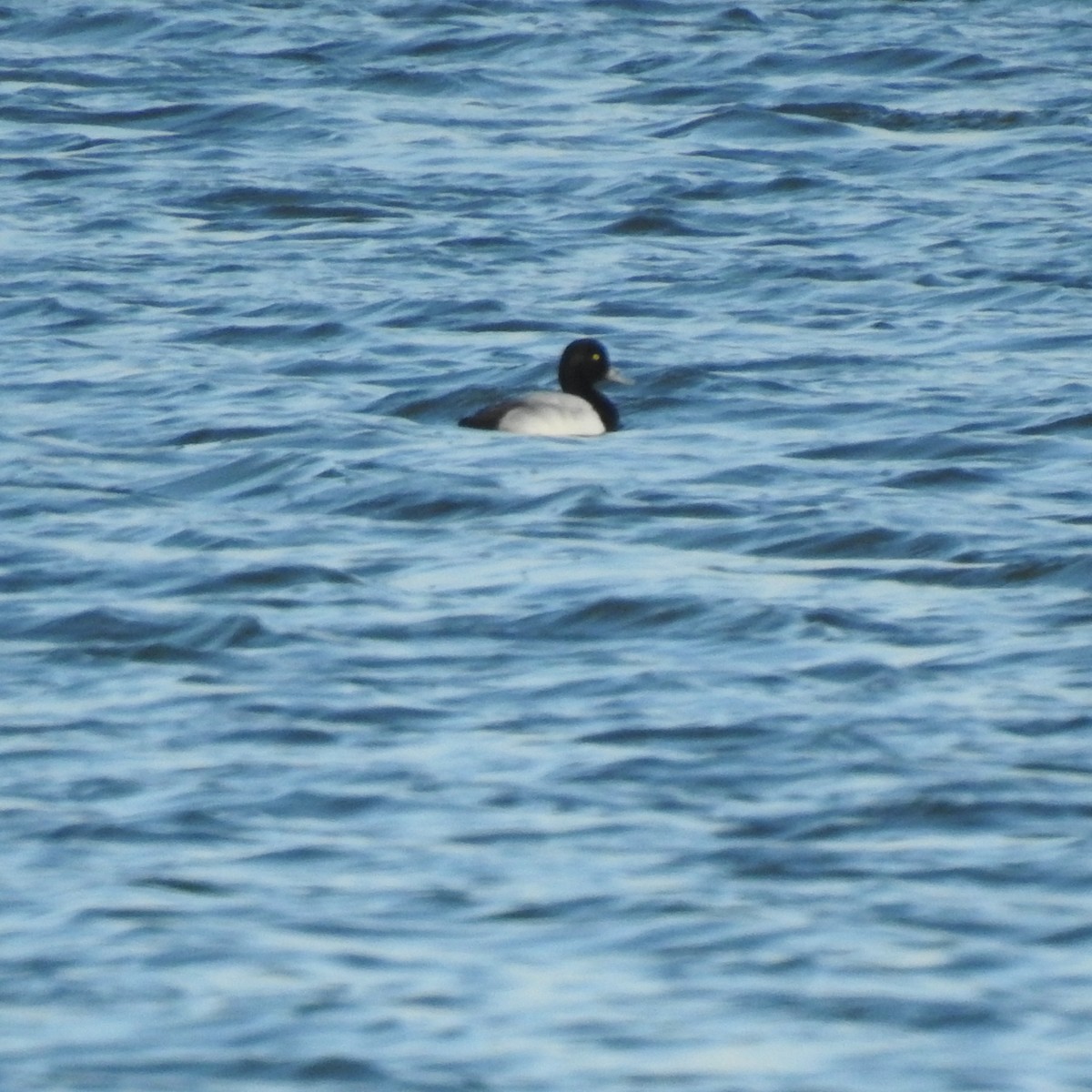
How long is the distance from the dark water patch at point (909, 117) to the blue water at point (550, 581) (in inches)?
2.0

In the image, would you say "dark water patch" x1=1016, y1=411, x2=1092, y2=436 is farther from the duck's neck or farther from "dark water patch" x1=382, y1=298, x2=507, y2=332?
"dark water patch" x1=382, y1=298, x2=507, y2=332

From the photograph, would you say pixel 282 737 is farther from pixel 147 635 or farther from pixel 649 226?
pixel 649 226

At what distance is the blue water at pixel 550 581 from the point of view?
7.48 metres

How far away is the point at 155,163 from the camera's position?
21297 mm

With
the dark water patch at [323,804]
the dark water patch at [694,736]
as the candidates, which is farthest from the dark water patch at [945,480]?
the dark water patch at [323,804]

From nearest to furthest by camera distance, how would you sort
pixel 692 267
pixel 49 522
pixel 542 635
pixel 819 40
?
pixel 542 635 → pixel 49 522 → pixel 692 267 → pixel 819 40

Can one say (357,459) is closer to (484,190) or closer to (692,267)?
(692,267)

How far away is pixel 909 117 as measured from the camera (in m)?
21.9

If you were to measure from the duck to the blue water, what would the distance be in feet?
0.45

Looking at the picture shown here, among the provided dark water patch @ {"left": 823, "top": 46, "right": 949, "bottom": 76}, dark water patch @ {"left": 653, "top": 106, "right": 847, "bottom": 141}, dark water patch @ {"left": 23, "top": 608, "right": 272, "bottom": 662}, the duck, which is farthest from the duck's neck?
dark water patch @ {"left": 823, "top": 46, "right": 949, "bottom": 76}

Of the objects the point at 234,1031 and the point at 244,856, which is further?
the point at 244,856

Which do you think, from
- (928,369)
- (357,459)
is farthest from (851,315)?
(357,459)

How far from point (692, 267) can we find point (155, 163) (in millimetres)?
4638

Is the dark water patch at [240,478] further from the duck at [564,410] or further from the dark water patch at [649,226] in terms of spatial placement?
the dark water patch at [649,226]
